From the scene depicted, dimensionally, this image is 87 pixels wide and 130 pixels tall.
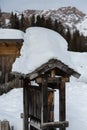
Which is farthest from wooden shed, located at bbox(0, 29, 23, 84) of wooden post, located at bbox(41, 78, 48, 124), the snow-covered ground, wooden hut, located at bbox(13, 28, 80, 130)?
wooden post, located at bbox(41, 78, 48, 124)

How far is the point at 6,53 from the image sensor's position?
16.9 m

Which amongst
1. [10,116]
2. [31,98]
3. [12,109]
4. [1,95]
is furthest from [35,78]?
[1,95]

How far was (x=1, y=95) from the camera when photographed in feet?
56.7

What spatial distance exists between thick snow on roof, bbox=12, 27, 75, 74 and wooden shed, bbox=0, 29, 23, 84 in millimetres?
6487

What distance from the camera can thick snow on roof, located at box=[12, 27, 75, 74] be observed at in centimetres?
683

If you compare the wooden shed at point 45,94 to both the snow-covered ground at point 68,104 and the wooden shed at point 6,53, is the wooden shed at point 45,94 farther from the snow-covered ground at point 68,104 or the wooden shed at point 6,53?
the wooden shed at point 6,53

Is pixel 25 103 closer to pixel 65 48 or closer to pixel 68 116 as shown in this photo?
pixel 65 48

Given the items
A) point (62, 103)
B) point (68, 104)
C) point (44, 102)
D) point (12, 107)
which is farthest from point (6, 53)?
point (44, 102)

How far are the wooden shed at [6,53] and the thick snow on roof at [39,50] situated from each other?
255 inches

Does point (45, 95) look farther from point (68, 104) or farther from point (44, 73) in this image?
point (68, 104)

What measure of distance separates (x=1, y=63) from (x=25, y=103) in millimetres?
10224

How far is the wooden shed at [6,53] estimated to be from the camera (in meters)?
14.4

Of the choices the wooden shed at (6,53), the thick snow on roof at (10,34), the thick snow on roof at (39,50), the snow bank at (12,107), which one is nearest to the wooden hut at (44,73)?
the thick snow on roof at (39,50)

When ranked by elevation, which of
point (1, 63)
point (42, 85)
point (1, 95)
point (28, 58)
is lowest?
point (1, 95)
